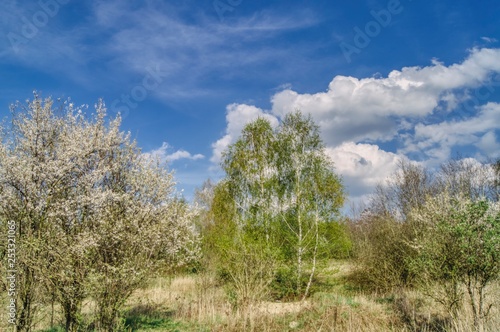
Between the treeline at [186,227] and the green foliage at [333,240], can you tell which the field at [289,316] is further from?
the green foliage at [333,240]

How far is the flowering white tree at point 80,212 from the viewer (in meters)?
10.0

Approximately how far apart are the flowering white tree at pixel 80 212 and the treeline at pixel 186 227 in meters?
0.04

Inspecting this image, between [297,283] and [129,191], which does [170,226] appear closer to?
[129,191]

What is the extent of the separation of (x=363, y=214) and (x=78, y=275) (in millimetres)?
45014

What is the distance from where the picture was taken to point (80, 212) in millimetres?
12602

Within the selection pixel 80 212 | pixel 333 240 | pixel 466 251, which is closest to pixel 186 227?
pixel 80 212

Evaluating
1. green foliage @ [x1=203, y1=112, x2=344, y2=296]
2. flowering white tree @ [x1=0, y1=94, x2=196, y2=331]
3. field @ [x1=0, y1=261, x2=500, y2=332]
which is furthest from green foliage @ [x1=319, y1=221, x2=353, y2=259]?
flowering white tree @ [x1=0, y1=94, x2=196, y2=331]

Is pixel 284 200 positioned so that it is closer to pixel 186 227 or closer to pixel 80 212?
pixel 186 227

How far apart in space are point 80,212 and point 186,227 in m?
5.19

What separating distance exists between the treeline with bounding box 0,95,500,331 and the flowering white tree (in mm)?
45

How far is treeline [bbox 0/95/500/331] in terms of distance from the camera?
10.1m

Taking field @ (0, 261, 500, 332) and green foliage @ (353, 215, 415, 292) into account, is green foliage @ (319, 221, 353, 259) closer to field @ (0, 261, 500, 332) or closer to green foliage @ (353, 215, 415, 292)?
green foliage @ (353, 215, 415, 292)

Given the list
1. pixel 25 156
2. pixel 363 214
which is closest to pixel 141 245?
pixel 25 156

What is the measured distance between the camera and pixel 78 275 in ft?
32.8
